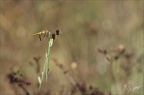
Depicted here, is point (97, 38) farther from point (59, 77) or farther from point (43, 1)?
point (59, 77)

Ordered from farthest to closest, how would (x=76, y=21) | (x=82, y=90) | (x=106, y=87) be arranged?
(x=76, y=21) → (x=106, y=87) → (x=82, y=90)

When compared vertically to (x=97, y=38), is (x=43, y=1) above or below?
above

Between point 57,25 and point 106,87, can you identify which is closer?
point 106,87

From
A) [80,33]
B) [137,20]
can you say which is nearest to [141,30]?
[137,20]

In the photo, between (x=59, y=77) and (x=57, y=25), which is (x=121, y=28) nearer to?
(x=57, y=25)

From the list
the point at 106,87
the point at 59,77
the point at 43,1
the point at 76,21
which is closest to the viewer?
the point at 106,87

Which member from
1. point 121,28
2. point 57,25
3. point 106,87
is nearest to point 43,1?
point 57,25
